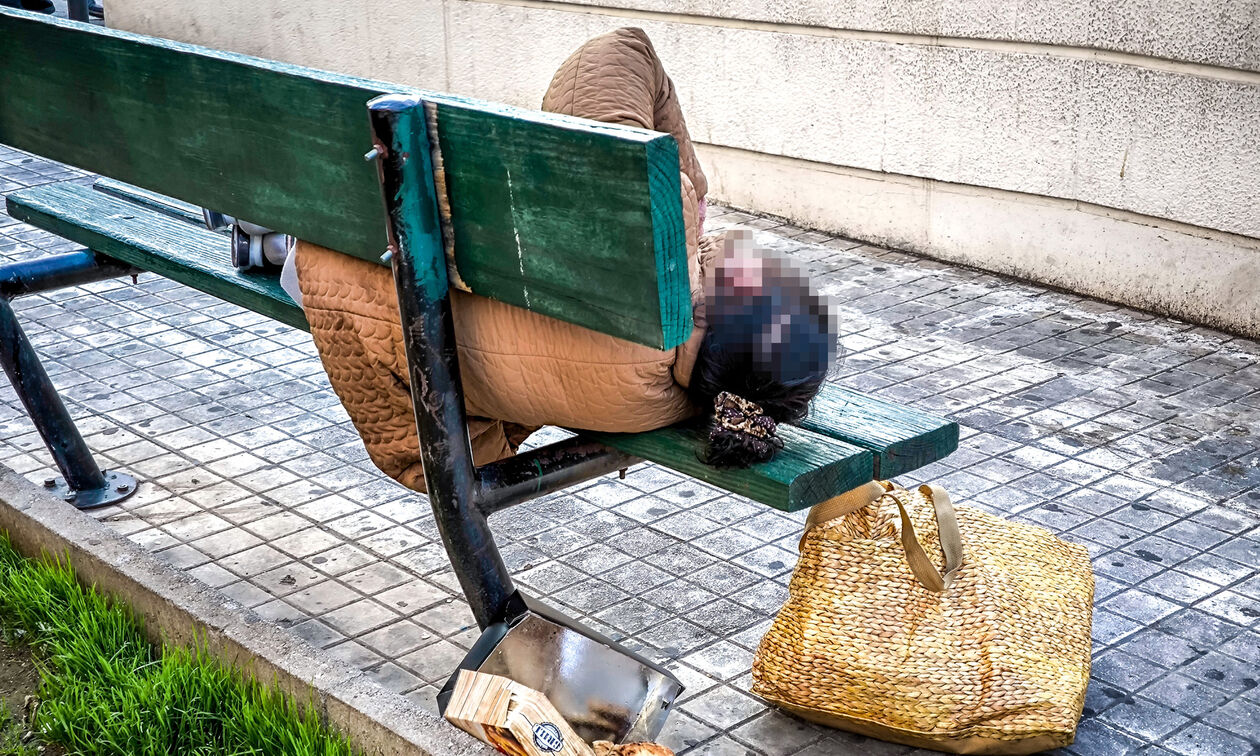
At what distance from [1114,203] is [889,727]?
352 centimetres

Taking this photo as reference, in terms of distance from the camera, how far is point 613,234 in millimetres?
2092

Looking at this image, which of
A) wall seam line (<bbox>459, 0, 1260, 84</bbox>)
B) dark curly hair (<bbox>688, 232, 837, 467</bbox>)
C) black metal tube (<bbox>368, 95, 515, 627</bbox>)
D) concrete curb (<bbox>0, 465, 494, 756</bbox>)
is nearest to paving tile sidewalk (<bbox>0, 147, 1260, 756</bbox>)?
dark curly hair (<bbox>688, 232, 837, 467</bbox>)

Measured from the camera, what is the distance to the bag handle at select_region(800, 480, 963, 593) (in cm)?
271

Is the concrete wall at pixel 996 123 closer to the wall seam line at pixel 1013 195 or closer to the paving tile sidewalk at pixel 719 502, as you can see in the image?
the wall seam line at pixel 1013 195

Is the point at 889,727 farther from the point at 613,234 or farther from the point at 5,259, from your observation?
the point at 5,259

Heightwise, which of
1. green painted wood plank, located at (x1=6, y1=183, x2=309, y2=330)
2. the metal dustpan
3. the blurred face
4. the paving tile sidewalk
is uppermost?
the blurred face

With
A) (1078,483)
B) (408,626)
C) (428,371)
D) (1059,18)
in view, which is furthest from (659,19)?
(428,371)

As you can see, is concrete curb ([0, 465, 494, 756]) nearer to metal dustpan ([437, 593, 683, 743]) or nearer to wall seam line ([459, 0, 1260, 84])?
metal dustpan ([437, 593, 683, 743])

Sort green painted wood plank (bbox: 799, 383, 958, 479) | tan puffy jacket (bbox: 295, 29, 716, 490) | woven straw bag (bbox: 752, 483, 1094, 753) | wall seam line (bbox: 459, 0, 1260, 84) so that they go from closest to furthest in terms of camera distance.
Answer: tan puffy jacket (bbox: 295, 29, 716, 490), green painted wood plank (bbox: 799, 383, 958, 479), woven straw bag (bbox: 752, 483, 1094, 753), wall seam line (bbox: 459, 0, 1260, 84)

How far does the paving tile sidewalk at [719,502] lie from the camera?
10.2 ft

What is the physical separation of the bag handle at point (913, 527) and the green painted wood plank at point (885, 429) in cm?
15

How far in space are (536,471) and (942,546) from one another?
85 cm

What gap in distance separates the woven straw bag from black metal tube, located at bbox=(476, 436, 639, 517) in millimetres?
531

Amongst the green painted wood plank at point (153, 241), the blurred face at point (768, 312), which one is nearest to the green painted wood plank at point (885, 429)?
the blurred face at point (768, 312)
